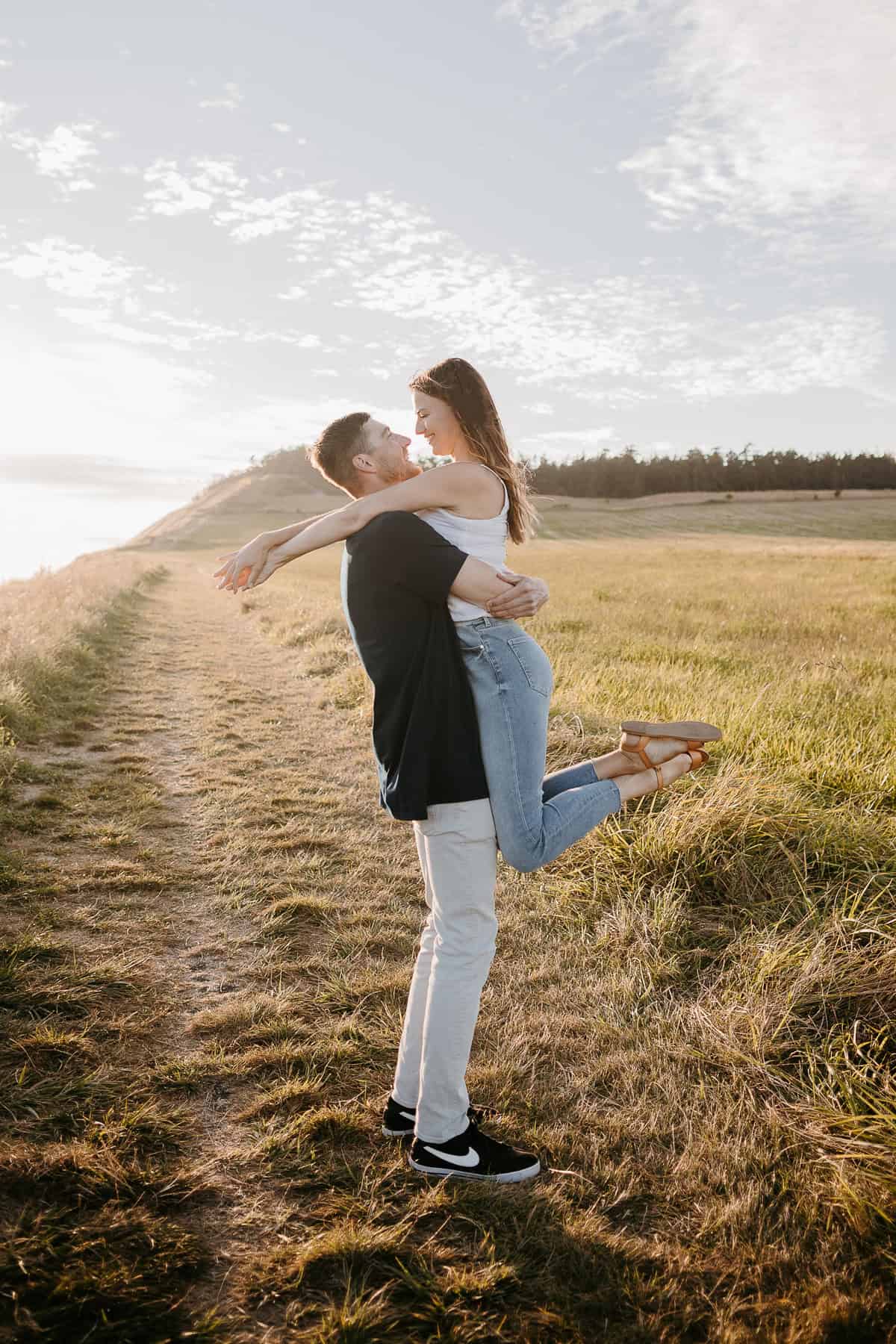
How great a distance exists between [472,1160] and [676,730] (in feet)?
5.38

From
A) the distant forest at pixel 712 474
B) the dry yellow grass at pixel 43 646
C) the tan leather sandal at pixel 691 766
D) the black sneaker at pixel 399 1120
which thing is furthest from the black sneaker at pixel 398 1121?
the distant forest at pixel 712 474

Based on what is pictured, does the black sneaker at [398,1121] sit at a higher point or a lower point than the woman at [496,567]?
lower

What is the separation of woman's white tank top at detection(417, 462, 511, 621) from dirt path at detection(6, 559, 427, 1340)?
6.24 ft

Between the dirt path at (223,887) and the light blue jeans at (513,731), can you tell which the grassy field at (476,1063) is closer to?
the dirt path at (223,887)

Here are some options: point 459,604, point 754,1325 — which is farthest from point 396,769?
point 754,1325

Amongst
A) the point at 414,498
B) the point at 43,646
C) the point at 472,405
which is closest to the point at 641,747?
the point at 414,498

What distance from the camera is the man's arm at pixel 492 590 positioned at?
2430mm

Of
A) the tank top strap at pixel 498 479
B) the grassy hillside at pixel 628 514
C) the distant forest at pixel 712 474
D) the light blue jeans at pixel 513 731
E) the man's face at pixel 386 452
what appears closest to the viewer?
the light blue jeans at pixel 513 731

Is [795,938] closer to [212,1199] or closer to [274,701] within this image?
[212,1199]

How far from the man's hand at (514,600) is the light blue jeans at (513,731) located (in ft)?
0.26

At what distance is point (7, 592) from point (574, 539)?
4099cm

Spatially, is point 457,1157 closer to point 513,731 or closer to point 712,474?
point 513,731

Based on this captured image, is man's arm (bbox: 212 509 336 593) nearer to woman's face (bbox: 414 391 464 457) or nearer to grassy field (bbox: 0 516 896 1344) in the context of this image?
woman's face (bbox: 414 391 464 457)

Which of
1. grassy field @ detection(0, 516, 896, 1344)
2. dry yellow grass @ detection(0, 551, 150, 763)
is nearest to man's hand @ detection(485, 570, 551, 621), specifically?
grassy field @ detection(0, 516, 896, 1344)
